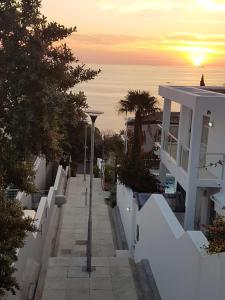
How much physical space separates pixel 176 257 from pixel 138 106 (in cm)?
1137

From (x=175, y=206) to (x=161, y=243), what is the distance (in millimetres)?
4645

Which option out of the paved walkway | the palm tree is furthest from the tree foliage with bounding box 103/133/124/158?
the paved walkway

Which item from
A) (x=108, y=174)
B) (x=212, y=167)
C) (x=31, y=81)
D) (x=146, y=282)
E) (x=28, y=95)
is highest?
(x=31, y=81)

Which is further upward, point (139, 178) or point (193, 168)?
point (193, 168)

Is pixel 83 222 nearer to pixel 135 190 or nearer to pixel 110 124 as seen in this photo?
pixel 135 190

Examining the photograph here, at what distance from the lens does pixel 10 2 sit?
300 inches

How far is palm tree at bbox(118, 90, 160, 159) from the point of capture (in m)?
21.0

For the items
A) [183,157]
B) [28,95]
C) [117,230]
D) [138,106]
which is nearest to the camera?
[28,95]

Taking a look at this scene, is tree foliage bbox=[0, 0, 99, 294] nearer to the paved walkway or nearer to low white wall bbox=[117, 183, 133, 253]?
the paved walkway

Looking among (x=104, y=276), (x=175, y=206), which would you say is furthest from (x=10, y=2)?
(x=175, y=206)

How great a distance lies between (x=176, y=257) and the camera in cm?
1060

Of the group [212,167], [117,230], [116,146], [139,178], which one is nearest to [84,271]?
[212,167]

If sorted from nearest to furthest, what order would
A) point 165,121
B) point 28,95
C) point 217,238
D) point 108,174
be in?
point 28,95, point 217,238, point 165,121, point 108,174

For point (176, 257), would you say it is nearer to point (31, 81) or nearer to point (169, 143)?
point (31, 81)
